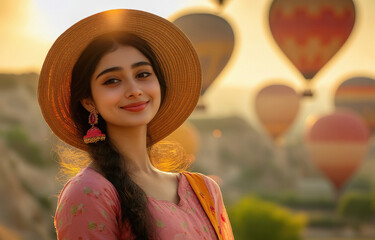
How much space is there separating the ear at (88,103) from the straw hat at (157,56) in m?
0.08

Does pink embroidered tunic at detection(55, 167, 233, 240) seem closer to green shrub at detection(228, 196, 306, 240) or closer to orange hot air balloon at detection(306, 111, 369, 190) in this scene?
green shrub at detection(228, 196, 306, 240)

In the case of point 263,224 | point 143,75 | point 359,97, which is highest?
point 143,75

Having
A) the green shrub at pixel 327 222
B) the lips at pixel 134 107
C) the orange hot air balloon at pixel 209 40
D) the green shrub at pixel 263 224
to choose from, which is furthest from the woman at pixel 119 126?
the green shrub at pixel 327 222

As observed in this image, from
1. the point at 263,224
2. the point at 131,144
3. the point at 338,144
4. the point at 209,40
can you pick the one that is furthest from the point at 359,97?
the point at 131,144

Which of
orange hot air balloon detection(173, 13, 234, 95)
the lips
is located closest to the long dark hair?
the lips

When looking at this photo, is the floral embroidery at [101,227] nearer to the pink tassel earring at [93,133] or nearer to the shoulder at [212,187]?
the pink tassel earring at [93,133]

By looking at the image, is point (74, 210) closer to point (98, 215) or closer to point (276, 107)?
point (98, 215)

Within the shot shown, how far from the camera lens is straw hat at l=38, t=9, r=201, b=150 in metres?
2.29

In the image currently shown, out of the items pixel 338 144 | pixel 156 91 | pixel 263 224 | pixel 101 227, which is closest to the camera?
pixel 101 227

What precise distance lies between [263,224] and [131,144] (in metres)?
14.0

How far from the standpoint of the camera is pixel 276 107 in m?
23.1

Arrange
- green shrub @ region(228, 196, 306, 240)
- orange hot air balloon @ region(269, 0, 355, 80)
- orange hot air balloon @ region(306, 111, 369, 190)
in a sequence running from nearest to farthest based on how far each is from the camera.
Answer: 1. green shrub @ region(228, 196, 306, 240)
2. orange hot air balloon @ region(269, 0, 355, 80)
3. orange hot air balloon @ region(306, 111, 369, 190)

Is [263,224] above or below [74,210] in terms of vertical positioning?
below

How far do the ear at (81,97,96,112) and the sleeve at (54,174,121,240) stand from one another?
329 mm
